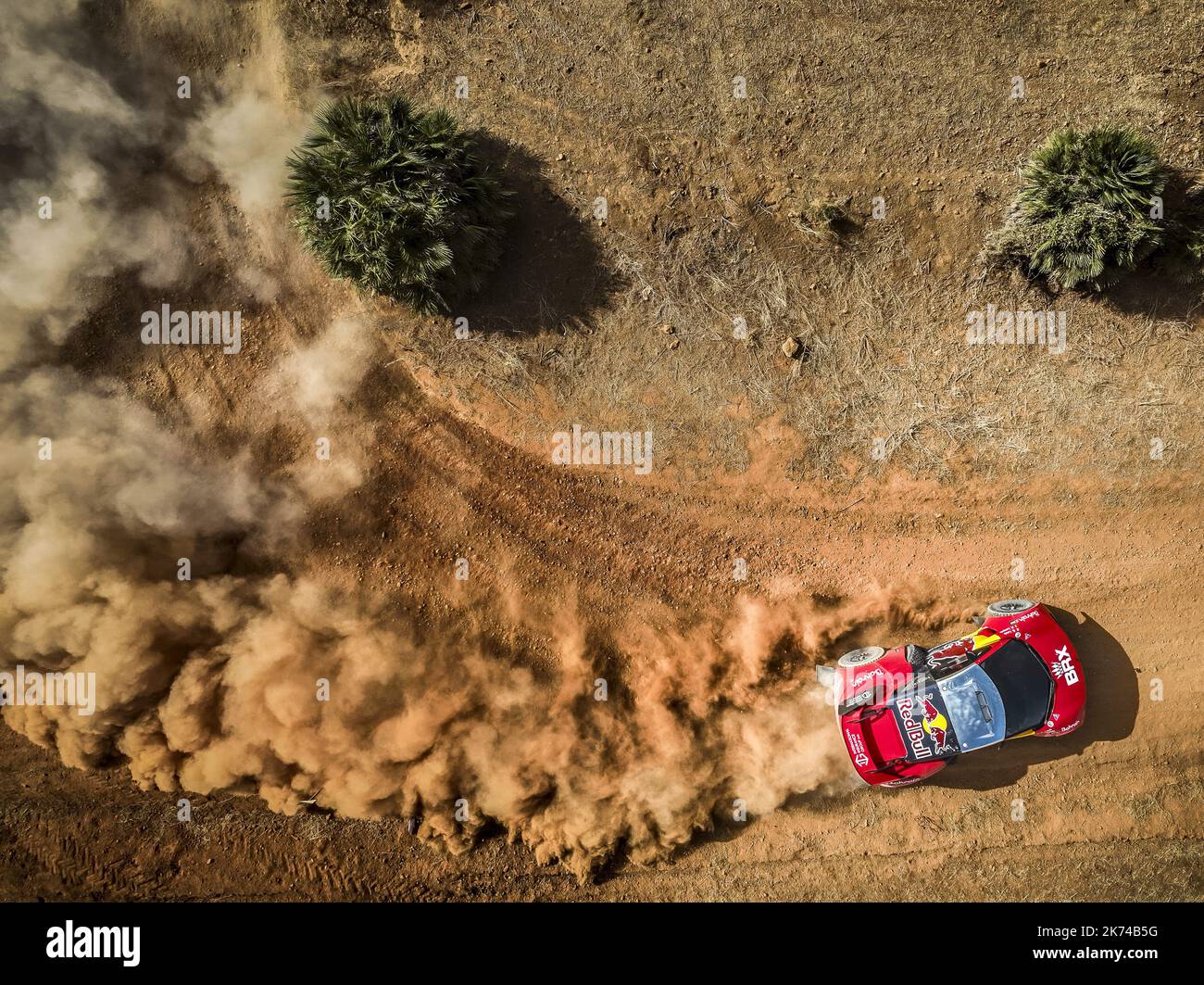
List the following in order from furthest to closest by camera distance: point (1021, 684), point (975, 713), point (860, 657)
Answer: point (860, 657) < point (1021, 684) < point (975, 713)

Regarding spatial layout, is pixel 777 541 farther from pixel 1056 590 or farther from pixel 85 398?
pixel 85 398

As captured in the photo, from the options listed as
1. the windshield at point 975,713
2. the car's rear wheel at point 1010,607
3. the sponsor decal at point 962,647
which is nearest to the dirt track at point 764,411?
the car's rear wheel at point 1010,607

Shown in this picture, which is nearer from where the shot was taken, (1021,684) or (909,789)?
(1021,684)

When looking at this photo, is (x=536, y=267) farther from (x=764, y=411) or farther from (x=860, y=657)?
(x=860, y=657)

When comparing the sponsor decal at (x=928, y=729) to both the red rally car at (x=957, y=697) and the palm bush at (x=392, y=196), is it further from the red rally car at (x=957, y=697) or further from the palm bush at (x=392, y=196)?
the palm bush at (x=392, y=196)

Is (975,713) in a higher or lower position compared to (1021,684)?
lower

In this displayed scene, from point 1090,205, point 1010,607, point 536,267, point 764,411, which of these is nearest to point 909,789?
point 1010,607

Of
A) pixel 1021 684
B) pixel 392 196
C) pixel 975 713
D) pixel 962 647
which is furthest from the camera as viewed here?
pixel 962 647
